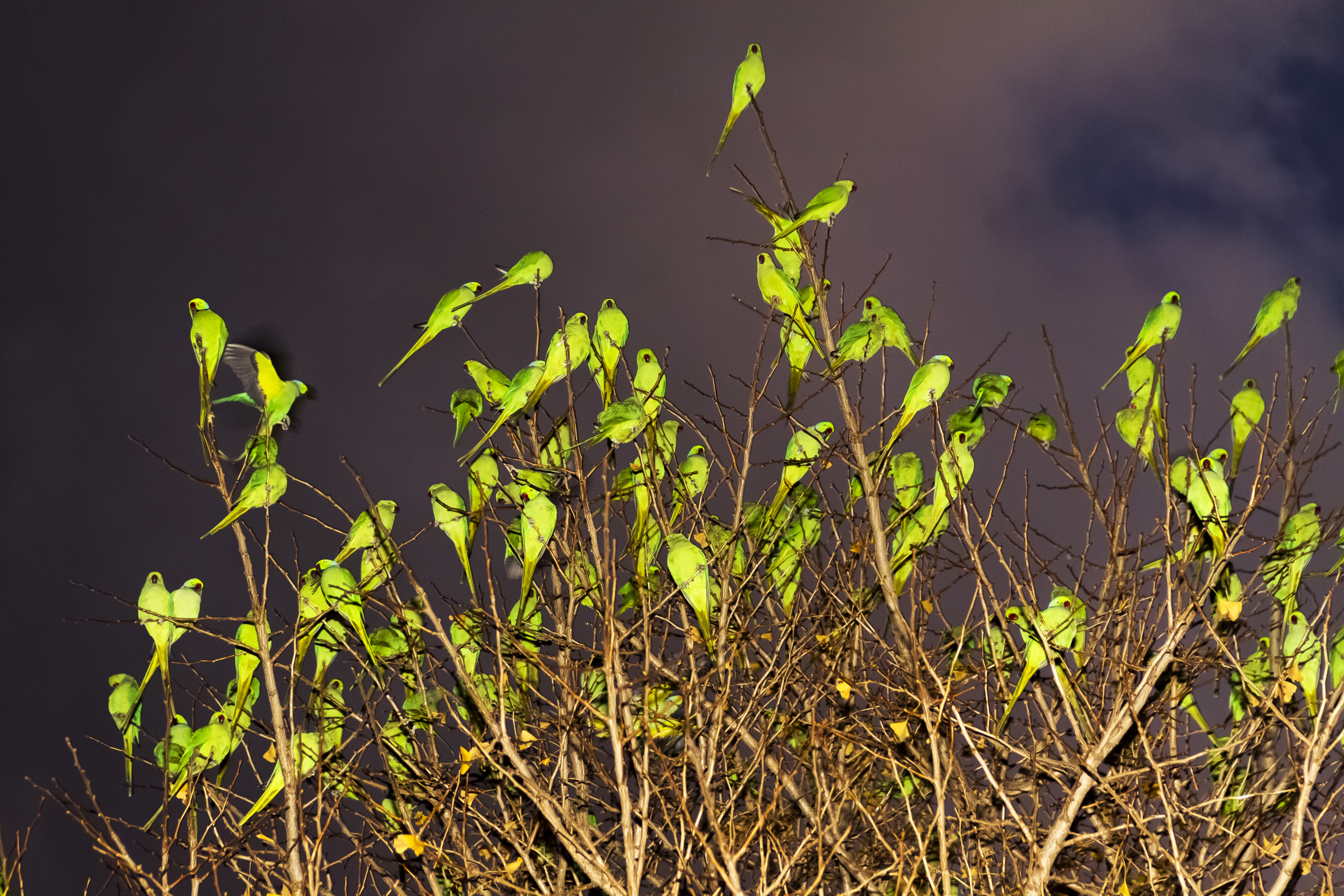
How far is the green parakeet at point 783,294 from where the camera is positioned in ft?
15.0

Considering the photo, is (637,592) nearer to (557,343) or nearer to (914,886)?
(557,343)

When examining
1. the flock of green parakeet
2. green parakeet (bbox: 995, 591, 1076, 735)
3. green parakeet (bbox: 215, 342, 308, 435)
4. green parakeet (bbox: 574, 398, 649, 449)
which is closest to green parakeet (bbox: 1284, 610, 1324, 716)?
the flock of green parakeet

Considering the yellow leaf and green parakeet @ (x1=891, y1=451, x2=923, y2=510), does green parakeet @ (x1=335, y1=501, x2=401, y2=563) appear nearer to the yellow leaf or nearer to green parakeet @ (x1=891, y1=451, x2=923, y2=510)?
the yellow leaf

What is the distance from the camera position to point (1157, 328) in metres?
4.87

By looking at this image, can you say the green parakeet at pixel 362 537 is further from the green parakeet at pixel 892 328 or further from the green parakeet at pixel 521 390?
the green parakeet at pixel 892 328

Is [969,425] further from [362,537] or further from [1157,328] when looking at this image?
[362,537]

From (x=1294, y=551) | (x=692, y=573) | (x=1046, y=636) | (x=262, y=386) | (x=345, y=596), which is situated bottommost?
(x=345, y=596)

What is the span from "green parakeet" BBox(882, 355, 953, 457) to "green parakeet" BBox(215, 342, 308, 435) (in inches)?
104

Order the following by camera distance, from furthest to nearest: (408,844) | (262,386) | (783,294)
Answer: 1. (783,294)
2. (262,386)
3. (408,844)

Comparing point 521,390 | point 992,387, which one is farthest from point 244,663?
point 992,387

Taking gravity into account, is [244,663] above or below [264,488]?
below

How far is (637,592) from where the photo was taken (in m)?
4.85

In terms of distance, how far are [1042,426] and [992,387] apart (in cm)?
32

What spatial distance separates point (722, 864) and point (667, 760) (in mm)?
542
